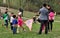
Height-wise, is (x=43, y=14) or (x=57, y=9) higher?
(x=43, y=14)

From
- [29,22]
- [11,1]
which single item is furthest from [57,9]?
[29,22]

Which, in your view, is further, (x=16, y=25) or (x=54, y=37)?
(x=16, y=25)

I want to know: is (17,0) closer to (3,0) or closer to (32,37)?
(3,0)

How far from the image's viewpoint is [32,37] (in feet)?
49.8

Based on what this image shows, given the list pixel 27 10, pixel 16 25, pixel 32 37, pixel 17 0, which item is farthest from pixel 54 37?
pixel 27 10

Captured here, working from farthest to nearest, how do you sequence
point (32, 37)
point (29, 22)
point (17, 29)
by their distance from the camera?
point (29, 22), point (17, 29), point (32, 37)

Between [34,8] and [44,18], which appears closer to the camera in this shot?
[44,18]

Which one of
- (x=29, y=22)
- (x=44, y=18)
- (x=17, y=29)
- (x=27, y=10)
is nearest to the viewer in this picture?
(x=44, y=18)

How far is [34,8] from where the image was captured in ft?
190

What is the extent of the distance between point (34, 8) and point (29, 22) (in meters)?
38.4

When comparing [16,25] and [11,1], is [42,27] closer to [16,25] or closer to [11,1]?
[16,25]

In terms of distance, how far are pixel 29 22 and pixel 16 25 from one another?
2.52 meters

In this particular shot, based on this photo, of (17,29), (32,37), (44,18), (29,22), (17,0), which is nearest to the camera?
(32,37)

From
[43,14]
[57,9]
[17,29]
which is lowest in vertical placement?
[57,9]
